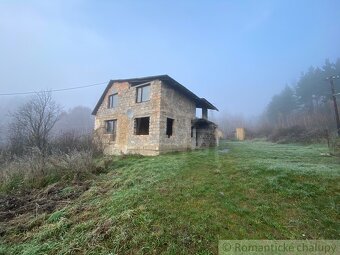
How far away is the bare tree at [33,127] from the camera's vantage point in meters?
17.2

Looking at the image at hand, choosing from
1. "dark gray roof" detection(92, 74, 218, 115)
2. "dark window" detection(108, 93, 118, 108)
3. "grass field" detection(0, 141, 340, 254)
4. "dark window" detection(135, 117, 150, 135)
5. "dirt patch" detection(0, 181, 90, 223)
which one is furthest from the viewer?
"dark window" detection(108, 93, 118, 108)

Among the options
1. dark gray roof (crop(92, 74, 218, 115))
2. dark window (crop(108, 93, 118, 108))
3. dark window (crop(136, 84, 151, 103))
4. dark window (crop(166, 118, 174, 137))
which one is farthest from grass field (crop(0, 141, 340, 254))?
dark window (crop(108, 93, 118, 108))

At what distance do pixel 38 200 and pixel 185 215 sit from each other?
5223 mm

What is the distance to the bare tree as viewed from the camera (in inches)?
679

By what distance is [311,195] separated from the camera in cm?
553

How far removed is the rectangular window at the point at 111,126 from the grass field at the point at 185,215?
32.4 ft

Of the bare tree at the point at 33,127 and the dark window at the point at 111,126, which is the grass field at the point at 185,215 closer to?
the dark window at the point at 111,126

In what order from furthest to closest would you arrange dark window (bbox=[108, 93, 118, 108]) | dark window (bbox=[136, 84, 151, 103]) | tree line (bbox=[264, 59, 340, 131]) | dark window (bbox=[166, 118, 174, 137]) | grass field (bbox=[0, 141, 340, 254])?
tree line (bbox=[264, 59, 340, 131]) < dark window (bbox=[108, 93, 118, 108]) < dark window (bbox=[166, 118, 174, 137]) < dark window (bbox=[136, 84, 151, 103]) < grass field (bbox=[0, 141, 340, 254])

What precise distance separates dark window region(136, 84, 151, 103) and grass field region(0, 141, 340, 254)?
8263 millimetres

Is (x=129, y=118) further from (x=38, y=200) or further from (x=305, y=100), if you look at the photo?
(x=305, y=100)

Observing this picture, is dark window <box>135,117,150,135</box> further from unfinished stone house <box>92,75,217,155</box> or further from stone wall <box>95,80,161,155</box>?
stone wall <box>95,80,161,155</box>

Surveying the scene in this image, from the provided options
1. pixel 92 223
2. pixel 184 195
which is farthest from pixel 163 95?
pixel 92 223

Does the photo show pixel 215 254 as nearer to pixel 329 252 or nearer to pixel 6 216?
pixel 329 252

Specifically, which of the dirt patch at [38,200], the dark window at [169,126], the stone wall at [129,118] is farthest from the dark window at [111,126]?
the dirt patch at [38,200]
